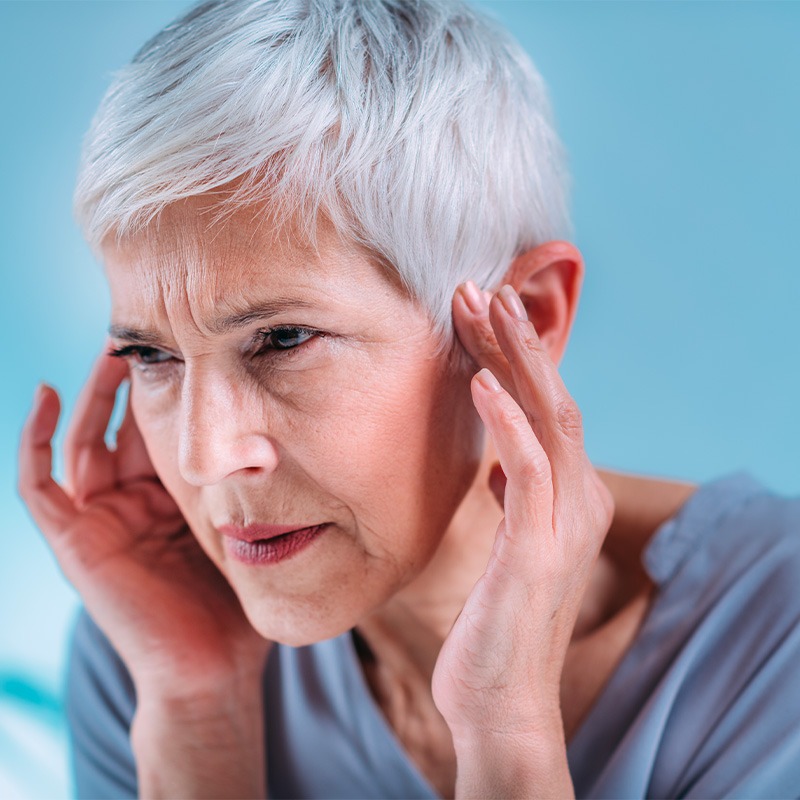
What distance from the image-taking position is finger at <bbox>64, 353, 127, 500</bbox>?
1.75 metres

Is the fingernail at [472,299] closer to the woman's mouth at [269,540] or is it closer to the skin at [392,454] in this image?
the skin at [392,454]

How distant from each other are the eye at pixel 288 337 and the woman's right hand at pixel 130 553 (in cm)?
62

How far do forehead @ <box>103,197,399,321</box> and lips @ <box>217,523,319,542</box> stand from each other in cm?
31

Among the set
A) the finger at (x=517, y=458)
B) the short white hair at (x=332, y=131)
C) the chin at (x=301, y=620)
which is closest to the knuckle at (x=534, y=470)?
the finger at (x=517, y=458)

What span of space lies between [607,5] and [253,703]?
1620mm

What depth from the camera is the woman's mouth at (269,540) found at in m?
1.30

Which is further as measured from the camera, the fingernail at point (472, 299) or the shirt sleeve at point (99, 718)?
the shirt sleeve at point (99, 718)

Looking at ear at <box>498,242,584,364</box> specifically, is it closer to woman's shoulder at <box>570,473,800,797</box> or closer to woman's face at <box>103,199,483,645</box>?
woman's face at <box>103,199,483,645</box>

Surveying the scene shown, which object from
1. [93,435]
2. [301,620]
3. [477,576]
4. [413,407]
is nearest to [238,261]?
[413,407]

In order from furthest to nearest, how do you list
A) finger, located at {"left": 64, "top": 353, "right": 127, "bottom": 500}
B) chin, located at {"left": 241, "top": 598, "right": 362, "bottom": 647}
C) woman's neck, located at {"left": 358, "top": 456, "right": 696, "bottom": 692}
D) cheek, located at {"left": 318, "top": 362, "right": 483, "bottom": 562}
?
1. finger, located at {"left": 64, "top": 353, "right": 127, "bottom": 500}
2. woman's neck, located at {"left": 358, "top": 456, "right": 696, "bottom": 692}
3. chin, located at {"left": 241, "top": 598, "right": 362, "bottom": 647}
4. cheek, located at {"left": 318, "top": 362, "right": 483, "bottom": 562}

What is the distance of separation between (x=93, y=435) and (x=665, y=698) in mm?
1124

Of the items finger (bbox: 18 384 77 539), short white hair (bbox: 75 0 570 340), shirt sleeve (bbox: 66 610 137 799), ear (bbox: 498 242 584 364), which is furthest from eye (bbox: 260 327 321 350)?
shirt sleeve (bbox: 66 610 137 799)

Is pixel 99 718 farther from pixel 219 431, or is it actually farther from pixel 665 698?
pixel 665 698

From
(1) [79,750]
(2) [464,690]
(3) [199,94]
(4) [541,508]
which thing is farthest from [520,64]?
(1) [79,750]
